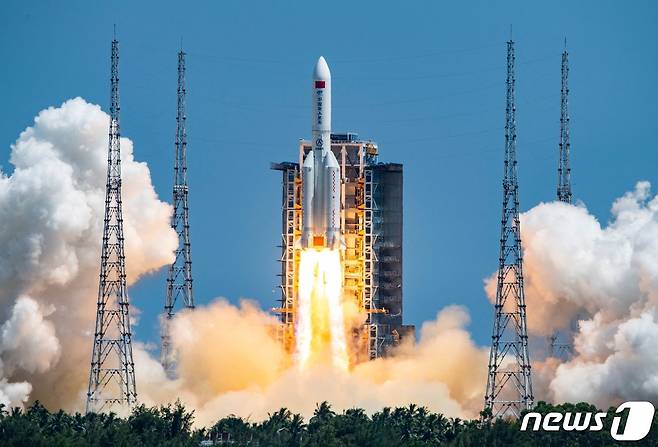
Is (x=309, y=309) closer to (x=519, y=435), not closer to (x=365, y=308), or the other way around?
(x=365, y=308)

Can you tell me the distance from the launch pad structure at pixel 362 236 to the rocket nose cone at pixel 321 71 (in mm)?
5965

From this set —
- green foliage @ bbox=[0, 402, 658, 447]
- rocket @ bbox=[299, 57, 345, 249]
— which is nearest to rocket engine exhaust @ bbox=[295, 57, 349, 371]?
rocket @ bbox=[299, 57, 345, 249]

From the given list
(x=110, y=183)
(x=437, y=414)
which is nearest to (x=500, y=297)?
(x=437, y=414)

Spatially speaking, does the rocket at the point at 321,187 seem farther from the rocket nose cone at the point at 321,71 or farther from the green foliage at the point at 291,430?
the green foliage at the point at 291,430

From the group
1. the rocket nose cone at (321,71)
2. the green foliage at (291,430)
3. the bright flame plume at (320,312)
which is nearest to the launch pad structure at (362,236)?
the bright flame plume at (320,312)

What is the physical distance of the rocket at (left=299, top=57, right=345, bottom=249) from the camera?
168500 mm

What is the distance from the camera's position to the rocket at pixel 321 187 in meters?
168

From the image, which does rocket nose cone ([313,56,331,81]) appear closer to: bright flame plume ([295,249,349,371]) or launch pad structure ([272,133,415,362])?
launch pad structure ([272,133,415,362])

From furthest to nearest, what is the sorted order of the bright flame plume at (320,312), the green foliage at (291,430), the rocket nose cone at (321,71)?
the bright flame plume at (320,312) → the rocket nose cone at (321,71) → the green foliage at (291,430)

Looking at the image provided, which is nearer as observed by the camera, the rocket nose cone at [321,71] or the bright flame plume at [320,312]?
the rocket nose cone at [321,71]

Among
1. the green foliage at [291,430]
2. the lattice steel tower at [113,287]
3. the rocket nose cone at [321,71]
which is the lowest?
the green foliage at [291,430]

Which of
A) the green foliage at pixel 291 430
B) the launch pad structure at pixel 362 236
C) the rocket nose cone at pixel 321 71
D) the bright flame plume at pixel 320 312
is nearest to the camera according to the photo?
the green foliage at pixel 291 430

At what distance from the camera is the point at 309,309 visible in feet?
563

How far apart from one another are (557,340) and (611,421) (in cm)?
2015
